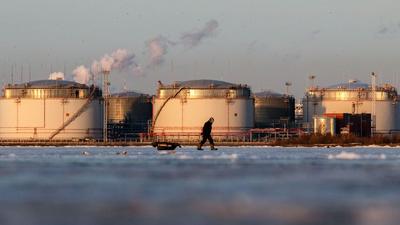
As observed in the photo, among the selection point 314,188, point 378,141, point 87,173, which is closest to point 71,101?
point 378,141

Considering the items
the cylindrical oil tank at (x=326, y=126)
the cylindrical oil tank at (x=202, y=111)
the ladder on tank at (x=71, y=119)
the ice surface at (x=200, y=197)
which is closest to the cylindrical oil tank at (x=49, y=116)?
the ladder on tank at (x=71, y=119)

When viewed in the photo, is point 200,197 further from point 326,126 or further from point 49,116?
point 49,116

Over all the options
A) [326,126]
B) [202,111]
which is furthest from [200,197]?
[202,111]

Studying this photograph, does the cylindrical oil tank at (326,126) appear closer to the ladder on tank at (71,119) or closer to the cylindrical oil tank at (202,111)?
the cylindrical oil tank at (202,111)

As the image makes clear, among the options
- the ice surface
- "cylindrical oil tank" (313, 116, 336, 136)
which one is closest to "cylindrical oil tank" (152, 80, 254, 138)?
"cylindrical oil tank" (313, 116, 336, 136)

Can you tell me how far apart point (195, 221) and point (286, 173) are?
70.4 ft

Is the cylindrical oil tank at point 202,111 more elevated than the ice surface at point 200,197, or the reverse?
the cylindrical oil tank at point 202,111

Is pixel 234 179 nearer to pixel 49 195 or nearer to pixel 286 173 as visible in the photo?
pixel 286 173

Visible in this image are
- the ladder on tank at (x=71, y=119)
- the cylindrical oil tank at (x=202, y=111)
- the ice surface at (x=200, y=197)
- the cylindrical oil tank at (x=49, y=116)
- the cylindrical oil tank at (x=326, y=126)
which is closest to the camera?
the ice surface at (x=200, y=197)

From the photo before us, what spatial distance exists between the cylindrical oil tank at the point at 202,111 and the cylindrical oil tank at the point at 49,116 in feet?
41.9

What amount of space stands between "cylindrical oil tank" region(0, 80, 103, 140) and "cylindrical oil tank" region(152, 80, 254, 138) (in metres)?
12.8

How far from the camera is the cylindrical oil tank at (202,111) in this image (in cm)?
19400

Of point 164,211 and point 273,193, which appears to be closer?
point 164,211

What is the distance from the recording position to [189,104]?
196 metres
